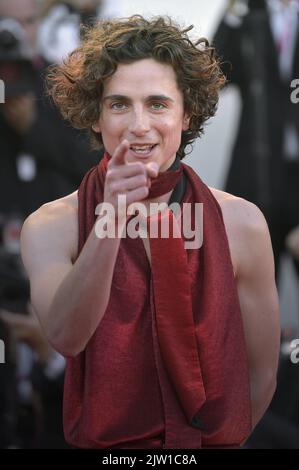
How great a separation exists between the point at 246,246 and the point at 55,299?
0.51 metres

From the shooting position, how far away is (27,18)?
3.85 meters

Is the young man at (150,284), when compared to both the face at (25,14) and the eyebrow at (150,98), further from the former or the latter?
the face at (25,14)

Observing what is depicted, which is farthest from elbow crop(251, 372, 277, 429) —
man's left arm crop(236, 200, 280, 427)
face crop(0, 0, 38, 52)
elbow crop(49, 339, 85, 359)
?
face crop(0, 0, 38, 52)

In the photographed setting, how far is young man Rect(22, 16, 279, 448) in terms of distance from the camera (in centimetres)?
215

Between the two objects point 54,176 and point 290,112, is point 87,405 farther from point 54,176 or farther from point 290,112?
point 290,112

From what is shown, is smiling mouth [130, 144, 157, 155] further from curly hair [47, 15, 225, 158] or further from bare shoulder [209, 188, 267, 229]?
bare shoulder [209, 188, 267, 229]

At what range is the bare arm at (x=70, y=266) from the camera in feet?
6.33

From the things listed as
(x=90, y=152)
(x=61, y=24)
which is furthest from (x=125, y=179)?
(x=61, y=24)

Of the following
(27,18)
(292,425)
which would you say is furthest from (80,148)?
(292,425)

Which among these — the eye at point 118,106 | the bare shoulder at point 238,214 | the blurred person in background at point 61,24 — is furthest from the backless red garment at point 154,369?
the blurred person in background at point 61,24

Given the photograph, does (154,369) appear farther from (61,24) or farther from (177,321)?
(61,24)

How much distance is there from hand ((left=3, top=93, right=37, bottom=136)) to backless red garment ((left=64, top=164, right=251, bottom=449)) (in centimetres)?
171

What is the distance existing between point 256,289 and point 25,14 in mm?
1925

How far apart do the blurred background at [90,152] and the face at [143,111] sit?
5.26 ft
